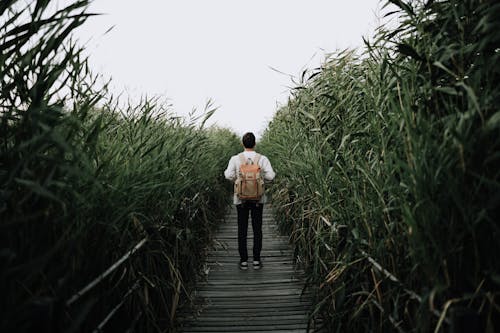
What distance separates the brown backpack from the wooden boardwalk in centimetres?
53

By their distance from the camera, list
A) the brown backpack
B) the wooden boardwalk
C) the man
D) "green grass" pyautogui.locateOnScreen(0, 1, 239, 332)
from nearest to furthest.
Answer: "green grass" pyautogui.locateOnScreen(0, 1, 239, 332) < the wooden boardwalk < the brown backpack < the man

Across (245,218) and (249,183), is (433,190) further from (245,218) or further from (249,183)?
(245,218)

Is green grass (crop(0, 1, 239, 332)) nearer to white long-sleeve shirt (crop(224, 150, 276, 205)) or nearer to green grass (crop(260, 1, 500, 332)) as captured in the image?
green grass (crop(260, 1, 500, 332))

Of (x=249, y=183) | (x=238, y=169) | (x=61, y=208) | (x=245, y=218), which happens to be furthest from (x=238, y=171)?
(x=61, y=208)

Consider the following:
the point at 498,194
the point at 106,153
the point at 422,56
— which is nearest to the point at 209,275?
the point at 106,153

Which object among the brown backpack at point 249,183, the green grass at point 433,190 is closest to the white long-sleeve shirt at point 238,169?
the brown backpack at point 249,183

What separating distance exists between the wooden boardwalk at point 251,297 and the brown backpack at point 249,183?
528mm

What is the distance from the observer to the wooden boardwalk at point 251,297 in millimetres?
3166

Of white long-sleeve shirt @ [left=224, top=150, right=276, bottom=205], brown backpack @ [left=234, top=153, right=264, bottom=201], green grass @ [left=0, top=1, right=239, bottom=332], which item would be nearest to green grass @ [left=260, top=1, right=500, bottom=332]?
green grass @ [left=0, top=1, right=239, bottom=332]

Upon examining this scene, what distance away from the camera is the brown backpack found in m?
4.27

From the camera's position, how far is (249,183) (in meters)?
4.27

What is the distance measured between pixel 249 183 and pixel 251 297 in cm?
106

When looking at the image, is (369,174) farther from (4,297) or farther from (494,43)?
(4,297)

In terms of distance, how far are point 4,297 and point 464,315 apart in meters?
1.33
